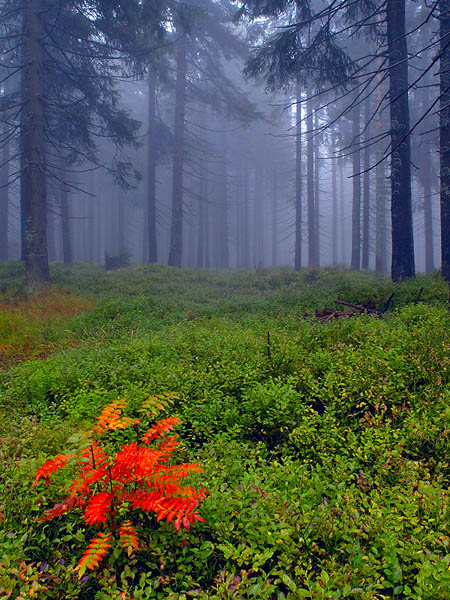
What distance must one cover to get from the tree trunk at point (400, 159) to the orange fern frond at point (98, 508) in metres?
9.99

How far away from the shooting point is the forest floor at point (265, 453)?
2.49 metres

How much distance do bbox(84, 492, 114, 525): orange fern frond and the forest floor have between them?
0.26 metres

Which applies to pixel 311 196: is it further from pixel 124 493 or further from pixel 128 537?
pixel 128 537

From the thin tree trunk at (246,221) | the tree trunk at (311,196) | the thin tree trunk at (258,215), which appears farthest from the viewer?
the thin tree trunk at (258,215)

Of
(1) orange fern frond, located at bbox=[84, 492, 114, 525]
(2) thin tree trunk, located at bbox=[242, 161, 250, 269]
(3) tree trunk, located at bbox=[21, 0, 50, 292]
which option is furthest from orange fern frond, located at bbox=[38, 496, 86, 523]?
(2) thin tree trunk, located at bbox=[242, 161, 250, 269]

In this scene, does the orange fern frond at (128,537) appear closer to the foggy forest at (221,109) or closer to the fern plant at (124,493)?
the fern plant at (124,493)

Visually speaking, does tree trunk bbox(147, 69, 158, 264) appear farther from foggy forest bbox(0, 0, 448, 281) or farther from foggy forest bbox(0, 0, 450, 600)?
foggy forest bbox(0, 0, 450, 600)

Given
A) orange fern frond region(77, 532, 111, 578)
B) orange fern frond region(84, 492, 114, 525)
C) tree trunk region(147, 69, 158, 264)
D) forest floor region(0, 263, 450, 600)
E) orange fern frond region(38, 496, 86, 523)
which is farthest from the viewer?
tree trunk region(147, 69, 158, 264)

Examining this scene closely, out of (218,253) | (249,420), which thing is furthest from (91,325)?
(218,253)

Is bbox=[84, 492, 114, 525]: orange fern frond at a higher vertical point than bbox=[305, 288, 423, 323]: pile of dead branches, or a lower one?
lower

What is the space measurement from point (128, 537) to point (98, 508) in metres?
0.27

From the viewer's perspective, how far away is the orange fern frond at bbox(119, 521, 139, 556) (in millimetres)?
2533

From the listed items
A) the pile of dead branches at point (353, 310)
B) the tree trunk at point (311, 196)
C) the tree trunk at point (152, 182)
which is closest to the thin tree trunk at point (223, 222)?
the tree trunk at point (311, 196)

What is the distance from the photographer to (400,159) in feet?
35.0
